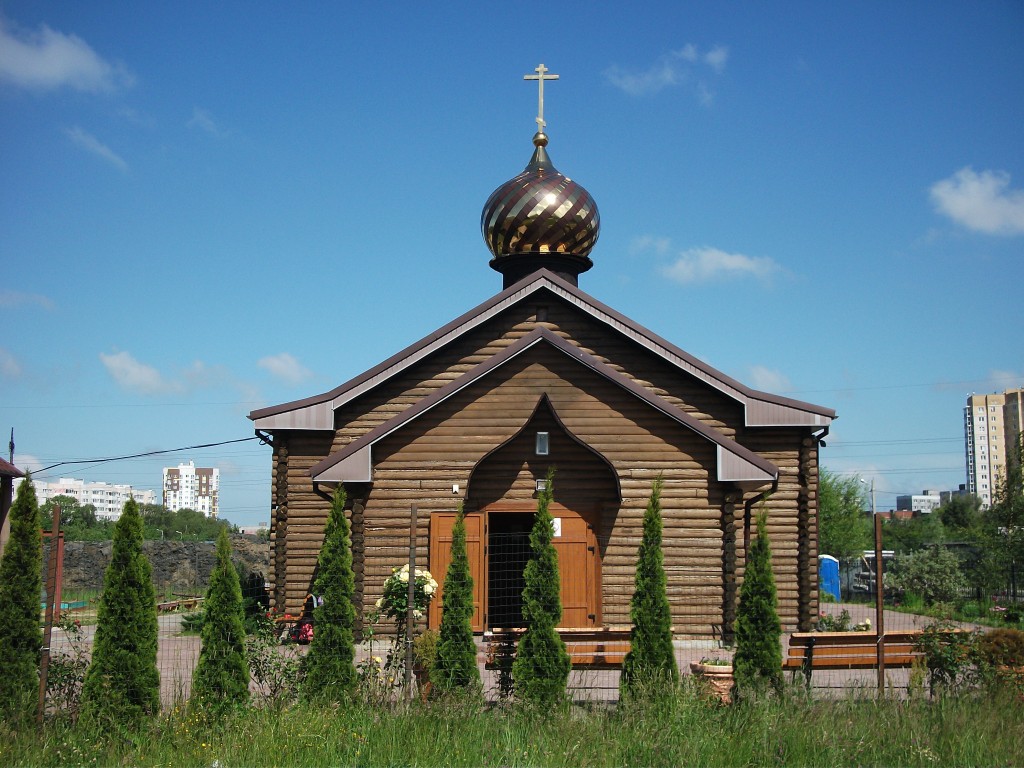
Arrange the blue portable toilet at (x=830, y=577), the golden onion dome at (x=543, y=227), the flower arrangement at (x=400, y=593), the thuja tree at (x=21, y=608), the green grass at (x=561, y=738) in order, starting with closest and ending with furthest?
the green grass at (x=561, y=738) < the thuja tree at (x=21, y=608) < the flower arrangement at (x=400, y=593) < the golden onion dome at (x=543, y=227) < the blue portable toilet at (x=830, y=577)

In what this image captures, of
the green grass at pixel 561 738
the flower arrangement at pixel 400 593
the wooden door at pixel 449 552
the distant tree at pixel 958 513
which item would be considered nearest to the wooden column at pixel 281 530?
the wooden door at pixel 449 552

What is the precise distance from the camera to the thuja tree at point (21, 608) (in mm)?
8297

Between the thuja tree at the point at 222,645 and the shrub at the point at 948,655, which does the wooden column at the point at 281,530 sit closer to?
the thuja tree at the point at 222,645

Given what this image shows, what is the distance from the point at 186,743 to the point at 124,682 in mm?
1019

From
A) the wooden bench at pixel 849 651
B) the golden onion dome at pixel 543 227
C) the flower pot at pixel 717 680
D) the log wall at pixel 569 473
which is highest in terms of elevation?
the golden onion dome at pixel 543 227

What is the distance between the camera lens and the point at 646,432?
13820mm

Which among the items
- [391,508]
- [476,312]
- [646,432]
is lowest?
[391,508]

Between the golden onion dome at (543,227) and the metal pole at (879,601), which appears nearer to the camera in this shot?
the metal pole at (879,601)

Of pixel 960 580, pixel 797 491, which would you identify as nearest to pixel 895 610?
pixel 960 580

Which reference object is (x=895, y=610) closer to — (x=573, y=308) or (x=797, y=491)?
(x=797, y=491)

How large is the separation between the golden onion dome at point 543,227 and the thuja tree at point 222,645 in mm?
11654

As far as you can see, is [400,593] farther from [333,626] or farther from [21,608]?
[21,608]

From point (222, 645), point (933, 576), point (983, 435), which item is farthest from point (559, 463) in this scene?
point (983, 435)

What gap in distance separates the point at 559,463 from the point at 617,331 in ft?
9.10
